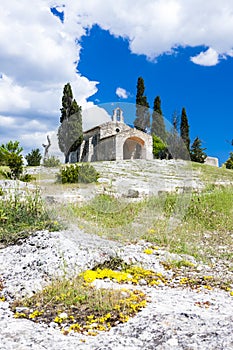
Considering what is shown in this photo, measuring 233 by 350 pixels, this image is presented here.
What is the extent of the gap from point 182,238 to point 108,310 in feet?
11.5

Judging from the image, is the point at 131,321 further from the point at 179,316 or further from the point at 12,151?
the point at 12,151

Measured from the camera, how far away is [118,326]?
11.0ft

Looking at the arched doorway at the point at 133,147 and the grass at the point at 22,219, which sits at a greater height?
the arched doorway at the point at 133,147

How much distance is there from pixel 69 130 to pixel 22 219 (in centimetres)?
181

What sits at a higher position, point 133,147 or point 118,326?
point 133,147

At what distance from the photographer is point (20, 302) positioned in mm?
3998

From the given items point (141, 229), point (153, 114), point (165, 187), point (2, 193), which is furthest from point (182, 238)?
point (2, 193)

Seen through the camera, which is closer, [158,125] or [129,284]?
[129,284]

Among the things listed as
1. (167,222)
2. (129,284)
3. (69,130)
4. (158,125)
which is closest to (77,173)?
(69,130)

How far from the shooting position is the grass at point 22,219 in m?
6.05

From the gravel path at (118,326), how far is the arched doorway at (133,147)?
1.56 meters

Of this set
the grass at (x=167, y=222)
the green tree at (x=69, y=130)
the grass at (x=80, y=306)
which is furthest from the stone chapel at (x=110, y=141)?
the grass at (x=80, y=306)

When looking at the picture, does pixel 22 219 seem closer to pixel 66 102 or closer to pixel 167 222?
pixel 66 102

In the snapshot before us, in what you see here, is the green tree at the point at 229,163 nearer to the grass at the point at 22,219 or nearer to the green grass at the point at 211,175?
the green grass at the point at 211,175
